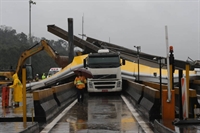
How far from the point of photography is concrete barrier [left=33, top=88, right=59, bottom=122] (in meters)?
12.4

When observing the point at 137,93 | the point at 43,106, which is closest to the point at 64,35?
the point at 137,93

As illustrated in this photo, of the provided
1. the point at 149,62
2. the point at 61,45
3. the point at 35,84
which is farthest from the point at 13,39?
the point at 35,84

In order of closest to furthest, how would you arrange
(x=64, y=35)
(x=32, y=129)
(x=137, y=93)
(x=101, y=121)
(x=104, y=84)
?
(x=32, y=129) < (x=101, y=121) < (x=137, y=93) < (x=104, y=84) < (x=64, y=35)

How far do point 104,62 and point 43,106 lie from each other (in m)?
13.7

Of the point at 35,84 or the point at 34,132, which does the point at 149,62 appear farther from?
the point at 34,132

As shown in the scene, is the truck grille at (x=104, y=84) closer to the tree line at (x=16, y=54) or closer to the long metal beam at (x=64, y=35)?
the long metal beam at (x=64, y=35)

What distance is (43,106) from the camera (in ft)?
42.0

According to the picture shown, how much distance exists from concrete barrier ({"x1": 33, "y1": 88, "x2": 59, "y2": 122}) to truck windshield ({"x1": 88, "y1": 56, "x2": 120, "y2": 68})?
11.3 m

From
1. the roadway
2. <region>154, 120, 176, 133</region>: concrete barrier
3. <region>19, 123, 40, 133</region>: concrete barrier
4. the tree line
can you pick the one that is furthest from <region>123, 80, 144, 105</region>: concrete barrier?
the tree line

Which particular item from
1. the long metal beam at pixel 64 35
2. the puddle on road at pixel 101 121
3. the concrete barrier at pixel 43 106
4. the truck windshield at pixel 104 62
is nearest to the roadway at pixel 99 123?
the puddle on road at pixel 101 121

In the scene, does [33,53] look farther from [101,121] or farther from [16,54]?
[16,54]

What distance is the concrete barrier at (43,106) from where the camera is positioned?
1243 cm

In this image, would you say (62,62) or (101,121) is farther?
(62,62)

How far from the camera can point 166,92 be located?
11039mm
